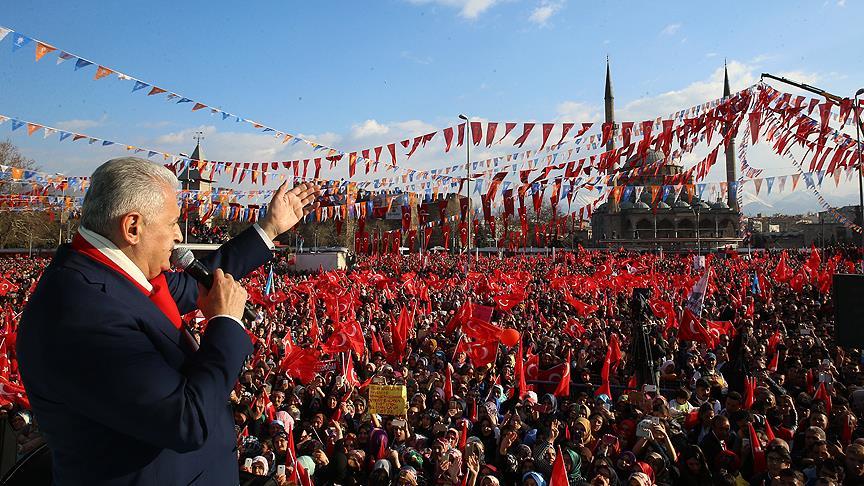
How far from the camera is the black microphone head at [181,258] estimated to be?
80.7 inches

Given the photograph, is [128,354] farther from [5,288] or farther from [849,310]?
[5,288]

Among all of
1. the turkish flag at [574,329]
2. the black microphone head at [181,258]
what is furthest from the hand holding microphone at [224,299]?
the turkish flag at [574,329]

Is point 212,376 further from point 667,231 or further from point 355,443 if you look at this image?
point 667,231

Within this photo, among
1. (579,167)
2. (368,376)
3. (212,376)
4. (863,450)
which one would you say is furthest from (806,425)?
(579,167)

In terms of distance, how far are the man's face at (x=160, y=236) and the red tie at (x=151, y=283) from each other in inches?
2.6

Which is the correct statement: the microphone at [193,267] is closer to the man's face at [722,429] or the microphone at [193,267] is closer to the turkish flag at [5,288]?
the man's face at [722,429]

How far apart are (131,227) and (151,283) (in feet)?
0.80

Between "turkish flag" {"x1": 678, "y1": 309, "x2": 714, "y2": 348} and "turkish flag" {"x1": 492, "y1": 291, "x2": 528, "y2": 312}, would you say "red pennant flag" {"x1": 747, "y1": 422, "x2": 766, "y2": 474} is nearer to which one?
"turkish flag" {"x1": 678, "y1": 309, "x2": 714, "y2": 348}

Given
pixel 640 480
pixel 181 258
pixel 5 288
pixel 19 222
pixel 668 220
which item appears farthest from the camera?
pixel 668 220

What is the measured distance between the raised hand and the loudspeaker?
19.4ft

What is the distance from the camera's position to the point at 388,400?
22.7ft

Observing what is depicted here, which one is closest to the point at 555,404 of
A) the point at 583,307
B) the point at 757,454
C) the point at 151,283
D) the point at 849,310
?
the point at 757,454

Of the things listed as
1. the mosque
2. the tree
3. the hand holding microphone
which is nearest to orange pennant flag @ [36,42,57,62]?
the hand holding microphone

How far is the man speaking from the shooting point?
53.4 inches
